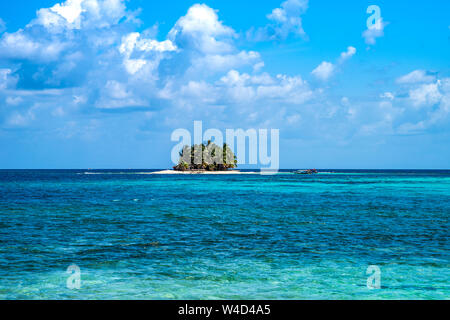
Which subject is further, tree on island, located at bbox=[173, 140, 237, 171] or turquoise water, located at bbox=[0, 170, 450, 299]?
tree on island, located at bbox=[173, 140, 237, 171]

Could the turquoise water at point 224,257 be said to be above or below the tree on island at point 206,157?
below

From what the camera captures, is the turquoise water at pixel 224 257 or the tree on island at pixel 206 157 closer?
the turquoise water at pixel 224 257

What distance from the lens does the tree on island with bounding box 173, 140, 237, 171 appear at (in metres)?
188

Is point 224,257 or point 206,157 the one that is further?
point 206,157

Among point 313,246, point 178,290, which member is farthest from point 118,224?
point 178,290

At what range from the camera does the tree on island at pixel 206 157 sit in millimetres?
188500

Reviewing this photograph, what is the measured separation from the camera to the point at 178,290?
14578 mm

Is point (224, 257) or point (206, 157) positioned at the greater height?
point (206, 157)

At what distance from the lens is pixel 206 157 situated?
190 metres

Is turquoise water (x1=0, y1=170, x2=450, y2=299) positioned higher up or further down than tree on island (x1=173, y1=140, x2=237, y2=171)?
further down

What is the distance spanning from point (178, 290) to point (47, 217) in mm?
25830

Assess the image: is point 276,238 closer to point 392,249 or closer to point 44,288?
point 392,249

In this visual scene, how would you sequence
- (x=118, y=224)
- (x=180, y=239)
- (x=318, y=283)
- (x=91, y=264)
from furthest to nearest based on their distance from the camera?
(x=118, y=224) → (x=180, y=239) → (x=91, y=264) → (x=318, y=283)
